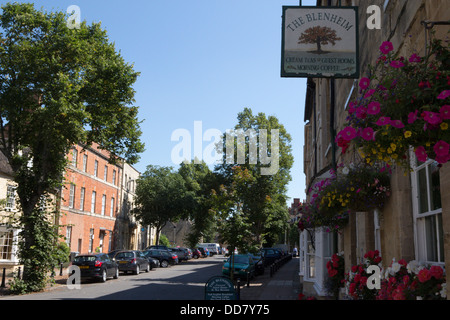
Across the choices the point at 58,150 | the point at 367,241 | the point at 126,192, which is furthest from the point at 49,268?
the point at 126,192

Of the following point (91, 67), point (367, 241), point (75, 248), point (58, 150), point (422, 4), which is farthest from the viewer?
point (75, 248)

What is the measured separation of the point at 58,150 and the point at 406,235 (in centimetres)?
1738

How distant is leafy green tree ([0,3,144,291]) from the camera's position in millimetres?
18859

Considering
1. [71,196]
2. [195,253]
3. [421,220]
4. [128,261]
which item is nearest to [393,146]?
[421,220]

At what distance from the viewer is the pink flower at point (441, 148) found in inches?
117

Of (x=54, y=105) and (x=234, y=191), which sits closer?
(x=54, y=105)

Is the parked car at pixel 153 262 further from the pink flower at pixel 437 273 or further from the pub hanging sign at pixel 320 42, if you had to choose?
the pink flower at pixel 437 273

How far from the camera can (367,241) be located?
7281 mm

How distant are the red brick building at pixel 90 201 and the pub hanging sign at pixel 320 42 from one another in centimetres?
2824

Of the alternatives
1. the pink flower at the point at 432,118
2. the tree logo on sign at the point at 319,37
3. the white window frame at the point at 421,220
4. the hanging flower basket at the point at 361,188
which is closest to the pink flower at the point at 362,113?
the pink flower at the point at 432,118

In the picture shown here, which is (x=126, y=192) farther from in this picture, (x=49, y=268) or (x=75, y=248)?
(x=49, y=268)

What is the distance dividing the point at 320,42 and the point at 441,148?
408cm

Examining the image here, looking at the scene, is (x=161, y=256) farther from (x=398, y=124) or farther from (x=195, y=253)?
(x=398, y=124)

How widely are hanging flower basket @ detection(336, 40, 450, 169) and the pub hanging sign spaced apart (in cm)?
295
